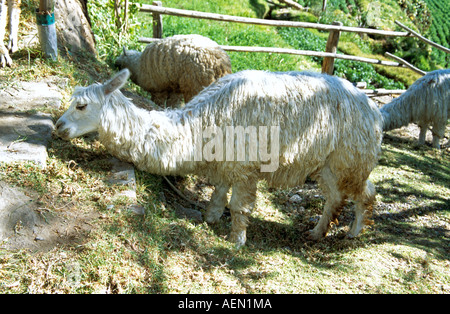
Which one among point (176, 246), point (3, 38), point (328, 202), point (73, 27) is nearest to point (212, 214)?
point (176, 246)

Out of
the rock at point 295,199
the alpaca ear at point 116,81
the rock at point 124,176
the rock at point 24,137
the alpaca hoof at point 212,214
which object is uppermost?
the alpaca ear at point 116,81

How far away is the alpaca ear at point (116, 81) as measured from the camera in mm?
3717

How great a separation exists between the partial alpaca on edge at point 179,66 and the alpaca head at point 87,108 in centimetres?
239

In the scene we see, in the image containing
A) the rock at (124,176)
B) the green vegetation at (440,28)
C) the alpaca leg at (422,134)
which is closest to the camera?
the rock at (124,176)

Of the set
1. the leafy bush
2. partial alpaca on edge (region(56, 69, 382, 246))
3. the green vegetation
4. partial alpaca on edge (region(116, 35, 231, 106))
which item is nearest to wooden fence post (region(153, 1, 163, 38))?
the leafy bush

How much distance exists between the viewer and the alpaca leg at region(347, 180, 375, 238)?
4.58 meters

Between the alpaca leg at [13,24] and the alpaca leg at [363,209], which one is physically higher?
the alpaca leg at [13,24]

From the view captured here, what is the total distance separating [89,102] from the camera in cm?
373

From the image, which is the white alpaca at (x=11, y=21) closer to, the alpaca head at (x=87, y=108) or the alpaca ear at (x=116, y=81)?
the alpaca head at (x=87, y=108)

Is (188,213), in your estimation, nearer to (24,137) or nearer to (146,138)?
(146,138)

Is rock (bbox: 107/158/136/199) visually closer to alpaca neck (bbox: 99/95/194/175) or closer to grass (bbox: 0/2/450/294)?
grass (bbox: 0/2/450/294)

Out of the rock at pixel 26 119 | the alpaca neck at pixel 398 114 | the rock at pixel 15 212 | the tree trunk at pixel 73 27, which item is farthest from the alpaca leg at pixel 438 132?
the rock at pixel 15 212

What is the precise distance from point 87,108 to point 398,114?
665 cm

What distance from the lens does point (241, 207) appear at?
412 cm
